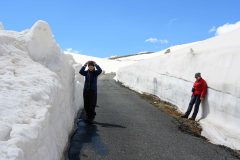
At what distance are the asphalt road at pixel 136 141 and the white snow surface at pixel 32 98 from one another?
2.15 feet

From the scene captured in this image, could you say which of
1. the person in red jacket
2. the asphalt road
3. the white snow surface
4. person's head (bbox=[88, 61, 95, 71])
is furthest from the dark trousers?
the white snow surface

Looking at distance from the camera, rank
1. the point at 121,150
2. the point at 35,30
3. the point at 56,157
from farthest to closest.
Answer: the point at 35,30, the point at 121,150, the point at 56,157

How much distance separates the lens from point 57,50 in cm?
1150

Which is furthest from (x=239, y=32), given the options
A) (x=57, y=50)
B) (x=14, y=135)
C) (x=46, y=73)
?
(x=14, y=135)

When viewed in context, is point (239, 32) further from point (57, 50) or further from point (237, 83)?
point (57, 50)

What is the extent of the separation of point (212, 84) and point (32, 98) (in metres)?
9.50

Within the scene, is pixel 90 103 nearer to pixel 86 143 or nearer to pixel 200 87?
pixel 86 143

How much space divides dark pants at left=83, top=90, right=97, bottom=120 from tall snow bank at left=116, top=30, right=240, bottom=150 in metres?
3.46

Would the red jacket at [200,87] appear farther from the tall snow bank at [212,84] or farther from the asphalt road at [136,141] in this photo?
the asphalt road at [136,141]

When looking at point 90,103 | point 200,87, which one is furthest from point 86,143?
point 200,87

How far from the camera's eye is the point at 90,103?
13.3m

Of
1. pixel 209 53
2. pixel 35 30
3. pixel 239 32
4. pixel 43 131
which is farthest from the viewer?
pixel 239 32

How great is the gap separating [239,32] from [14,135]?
1772 cm

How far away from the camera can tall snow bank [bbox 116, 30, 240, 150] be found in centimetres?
1280
